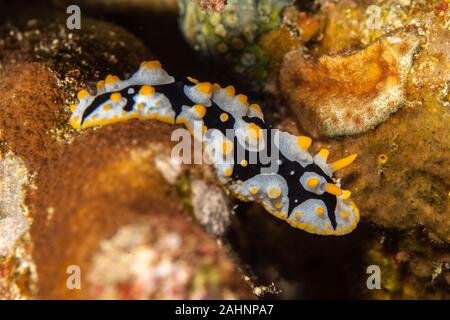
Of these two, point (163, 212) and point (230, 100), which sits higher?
point (230, 100)

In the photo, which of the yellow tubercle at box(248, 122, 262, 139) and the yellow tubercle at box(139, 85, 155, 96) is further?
the yellow tubercle at box(248, 122, 262, 139)

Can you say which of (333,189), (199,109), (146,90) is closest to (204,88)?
(199,109)

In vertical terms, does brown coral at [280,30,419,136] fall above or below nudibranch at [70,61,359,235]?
above

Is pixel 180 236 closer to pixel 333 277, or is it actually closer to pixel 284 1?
pixel 284 1

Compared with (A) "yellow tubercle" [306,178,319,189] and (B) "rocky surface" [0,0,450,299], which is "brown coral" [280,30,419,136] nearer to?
(B) "rocky surface" [0,0,450,299]

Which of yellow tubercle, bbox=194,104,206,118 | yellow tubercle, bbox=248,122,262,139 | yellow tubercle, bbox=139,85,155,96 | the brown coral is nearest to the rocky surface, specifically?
the brown coral

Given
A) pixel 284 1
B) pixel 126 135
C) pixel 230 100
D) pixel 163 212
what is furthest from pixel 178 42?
pixel 163 212
